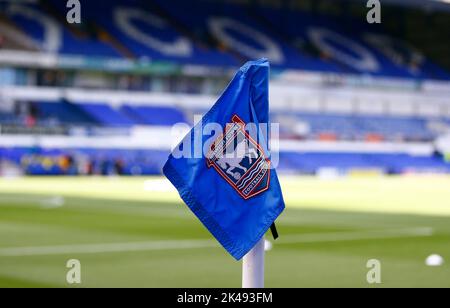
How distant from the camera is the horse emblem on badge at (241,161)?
15.6ft

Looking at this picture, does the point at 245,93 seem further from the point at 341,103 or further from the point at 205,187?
the point at 341,103

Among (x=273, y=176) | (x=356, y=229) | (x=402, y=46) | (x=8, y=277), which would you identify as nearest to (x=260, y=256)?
(x=273, y=176)

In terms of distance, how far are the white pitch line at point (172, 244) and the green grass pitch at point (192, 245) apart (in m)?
0.01

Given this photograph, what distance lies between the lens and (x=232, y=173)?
15.7ft

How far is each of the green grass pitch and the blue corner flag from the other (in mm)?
3403

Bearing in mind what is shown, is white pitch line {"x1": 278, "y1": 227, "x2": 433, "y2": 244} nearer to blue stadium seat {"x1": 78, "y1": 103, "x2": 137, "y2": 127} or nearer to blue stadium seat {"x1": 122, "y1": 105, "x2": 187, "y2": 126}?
blue stadium seat {"x1": 78, "y1": 103, "x2": 137, "y2": 127}

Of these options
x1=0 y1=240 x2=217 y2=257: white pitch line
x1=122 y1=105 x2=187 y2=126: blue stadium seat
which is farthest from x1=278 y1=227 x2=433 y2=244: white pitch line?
x1=122 y1=105 x2=187 y2=126: blue stadium seat

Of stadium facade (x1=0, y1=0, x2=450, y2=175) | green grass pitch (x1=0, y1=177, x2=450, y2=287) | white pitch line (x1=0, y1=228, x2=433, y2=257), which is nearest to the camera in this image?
green grass pitch (x1=0, y1=177, x2=450, y2=287)

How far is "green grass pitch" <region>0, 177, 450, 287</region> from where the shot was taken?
8.66 meters

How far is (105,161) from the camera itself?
46.1m

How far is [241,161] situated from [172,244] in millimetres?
7594

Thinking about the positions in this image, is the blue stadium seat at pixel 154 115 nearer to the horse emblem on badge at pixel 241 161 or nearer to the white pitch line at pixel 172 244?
the white pitch line at pixel 172 244

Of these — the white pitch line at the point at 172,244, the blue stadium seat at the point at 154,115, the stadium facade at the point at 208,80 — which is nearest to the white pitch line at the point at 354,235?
the white pitch line at the point at 172,244

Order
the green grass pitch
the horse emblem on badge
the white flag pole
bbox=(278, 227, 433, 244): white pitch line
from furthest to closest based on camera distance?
bbox=(278, 227, 433, 244): white pitch line, the green grass pitch, the white flag pole, the horse emblem on badge
